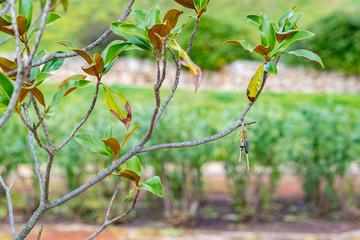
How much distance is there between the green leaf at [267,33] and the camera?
1135mm

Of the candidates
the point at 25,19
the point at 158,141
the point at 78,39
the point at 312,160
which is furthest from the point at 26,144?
the point at 78,39

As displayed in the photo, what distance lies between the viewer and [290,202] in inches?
189

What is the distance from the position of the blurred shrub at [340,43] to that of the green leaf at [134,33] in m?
12.0

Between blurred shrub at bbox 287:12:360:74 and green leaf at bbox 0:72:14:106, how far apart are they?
39.8ft

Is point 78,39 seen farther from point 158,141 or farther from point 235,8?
point 158,141

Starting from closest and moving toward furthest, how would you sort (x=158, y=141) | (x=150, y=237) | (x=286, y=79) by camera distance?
(x=150, y=237), (x=158, y=141), (x=286, y=79)

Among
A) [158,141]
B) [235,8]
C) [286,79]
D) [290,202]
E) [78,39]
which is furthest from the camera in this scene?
[235,8]

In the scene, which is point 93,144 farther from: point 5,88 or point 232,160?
point 232,160

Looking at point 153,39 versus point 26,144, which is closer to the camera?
point 153,39

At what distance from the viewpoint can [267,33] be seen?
3.72 ft

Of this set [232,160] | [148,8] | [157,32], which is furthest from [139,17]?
[148,8]

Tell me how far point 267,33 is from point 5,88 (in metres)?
0.61

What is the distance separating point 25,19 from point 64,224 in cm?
338

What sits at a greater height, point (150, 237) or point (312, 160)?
point (312, 160)
